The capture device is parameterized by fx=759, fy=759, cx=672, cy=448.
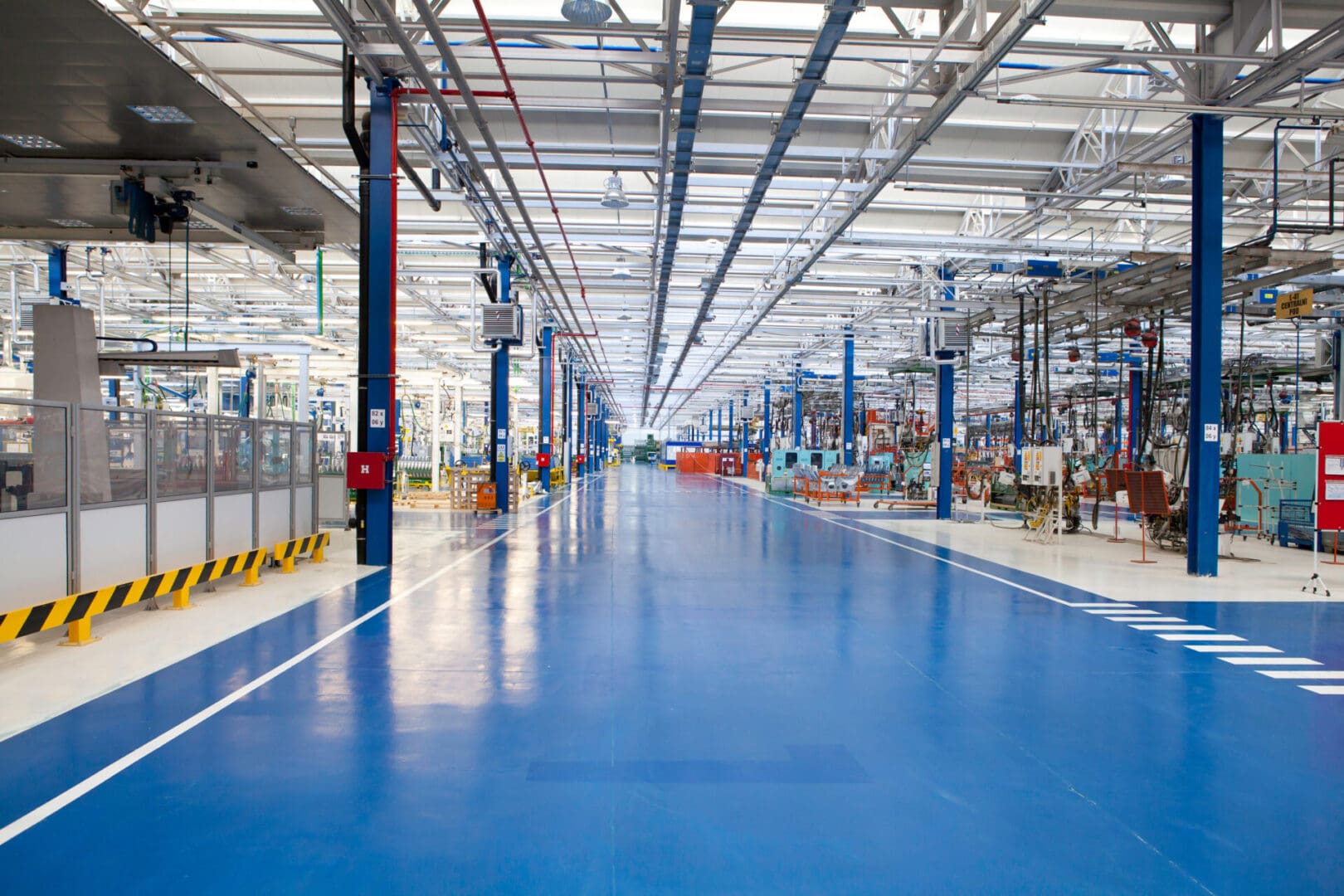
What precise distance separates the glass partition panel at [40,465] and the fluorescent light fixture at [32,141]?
4654 mm

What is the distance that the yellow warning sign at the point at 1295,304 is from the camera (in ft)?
38.9

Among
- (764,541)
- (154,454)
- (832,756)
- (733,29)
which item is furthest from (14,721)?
(764,541)

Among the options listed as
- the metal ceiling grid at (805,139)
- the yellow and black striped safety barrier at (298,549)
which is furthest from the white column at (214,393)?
the yellow and black striped safety barrier at (298,549)

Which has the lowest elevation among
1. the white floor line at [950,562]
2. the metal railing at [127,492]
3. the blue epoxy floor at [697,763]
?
the white floor line at [950,562]

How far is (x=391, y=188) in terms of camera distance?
11008 millimetres

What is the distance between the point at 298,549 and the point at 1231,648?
37.2 feet

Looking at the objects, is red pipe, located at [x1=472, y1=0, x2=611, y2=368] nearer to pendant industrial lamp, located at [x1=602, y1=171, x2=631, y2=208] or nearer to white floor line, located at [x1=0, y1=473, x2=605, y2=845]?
pendant industrial lamp, located at [x1=602, y1=171, x2=631, y2=208]

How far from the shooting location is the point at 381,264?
10984mm

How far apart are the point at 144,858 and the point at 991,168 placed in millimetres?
14926

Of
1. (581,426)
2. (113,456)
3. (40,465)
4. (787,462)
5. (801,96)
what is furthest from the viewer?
(581,426)

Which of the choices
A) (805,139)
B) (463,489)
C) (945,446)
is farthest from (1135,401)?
(463,489)

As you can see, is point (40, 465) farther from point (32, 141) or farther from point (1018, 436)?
point (1018, 436)

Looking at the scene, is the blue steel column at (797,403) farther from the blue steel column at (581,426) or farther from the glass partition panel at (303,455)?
the glass partition panel at (303,455)

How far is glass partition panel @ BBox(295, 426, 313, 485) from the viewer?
1111 cm
